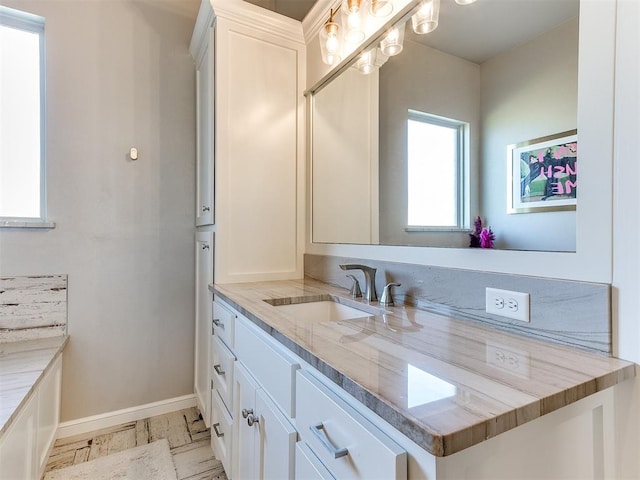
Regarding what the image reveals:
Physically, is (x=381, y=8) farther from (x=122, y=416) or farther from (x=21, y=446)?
(x=122, y=416)

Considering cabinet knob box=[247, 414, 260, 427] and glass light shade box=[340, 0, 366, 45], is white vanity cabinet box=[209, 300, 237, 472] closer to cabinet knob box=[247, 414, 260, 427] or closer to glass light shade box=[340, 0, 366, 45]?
cabinet knob box=[247, 414, 260, 427]

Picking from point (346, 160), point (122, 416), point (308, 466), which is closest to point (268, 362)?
point (308, 466)

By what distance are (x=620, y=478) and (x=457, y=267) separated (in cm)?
59

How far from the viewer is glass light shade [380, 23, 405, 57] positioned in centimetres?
135

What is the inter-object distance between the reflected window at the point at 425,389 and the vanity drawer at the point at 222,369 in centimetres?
95

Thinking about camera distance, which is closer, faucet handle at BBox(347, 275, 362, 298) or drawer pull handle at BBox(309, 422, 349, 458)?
drawer pull handle at BBox(309, 422, 349, 458)

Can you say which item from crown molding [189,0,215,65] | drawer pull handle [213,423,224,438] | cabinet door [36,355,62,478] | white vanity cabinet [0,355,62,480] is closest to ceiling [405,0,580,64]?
crown molding [189,0,215,65]

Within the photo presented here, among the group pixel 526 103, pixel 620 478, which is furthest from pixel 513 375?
pixel 526 103

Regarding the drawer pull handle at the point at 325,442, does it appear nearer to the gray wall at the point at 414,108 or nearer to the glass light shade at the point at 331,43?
the gray wall at the point at 414,108

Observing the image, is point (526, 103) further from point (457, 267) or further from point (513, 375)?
point (513, 375)

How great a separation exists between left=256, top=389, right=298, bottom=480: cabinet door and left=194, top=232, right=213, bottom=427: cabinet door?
89 cm

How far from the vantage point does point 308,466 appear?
0.76 metres

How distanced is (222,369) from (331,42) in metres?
1.67

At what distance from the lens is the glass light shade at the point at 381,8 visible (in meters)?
1.35
